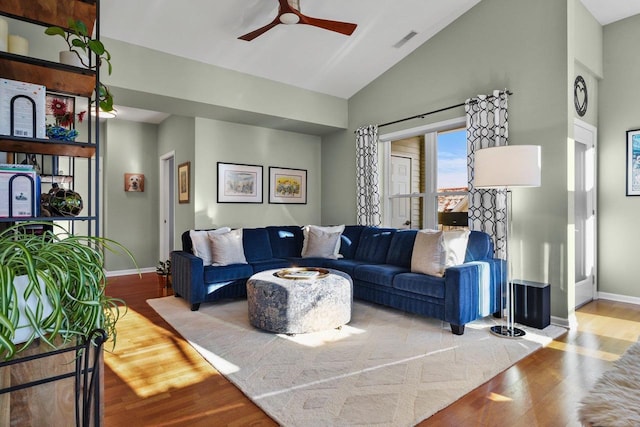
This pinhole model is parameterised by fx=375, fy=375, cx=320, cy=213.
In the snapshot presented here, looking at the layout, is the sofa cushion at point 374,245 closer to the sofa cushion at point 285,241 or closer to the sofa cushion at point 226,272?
the sofa cushion at point 285,241

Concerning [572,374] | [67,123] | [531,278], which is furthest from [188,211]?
[572,374]

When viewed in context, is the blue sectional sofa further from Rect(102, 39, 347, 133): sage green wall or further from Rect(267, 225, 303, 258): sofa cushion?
Rect(102, 39, 347, 133): sage green wall

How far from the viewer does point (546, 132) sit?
3734 mm

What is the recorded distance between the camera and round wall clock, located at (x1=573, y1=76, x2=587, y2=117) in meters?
3.94

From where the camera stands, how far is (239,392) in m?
2.29

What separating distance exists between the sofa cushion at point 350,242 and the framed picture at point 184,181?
235 centimetres

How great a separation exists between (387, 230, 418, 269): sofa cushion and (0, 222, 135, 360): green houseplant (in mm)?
3552

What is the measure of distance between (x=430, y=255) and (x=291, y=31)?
287 cm

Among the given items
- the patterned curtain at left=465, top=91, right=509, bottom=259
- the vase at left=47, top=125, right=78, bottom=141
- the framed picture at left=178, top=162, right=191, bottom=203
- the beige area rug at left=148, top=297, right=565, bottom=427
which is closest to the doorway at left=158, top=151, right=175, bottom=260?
the framed picture at left=178, top=162, right=191, bottom=203

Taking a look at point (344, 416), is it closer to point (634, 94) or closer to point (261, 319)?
point (261, 319)

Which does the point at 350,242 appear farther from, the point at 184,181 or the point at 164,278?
the point at 184,181

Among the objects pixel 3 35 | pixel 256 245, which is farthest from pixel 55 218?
pixel 256 245

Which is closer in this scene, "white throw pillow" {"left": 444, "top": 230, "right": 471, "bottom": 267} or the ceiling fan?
the ceiling fan

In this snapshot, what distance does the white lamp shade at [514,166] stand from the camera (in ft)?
10.1
